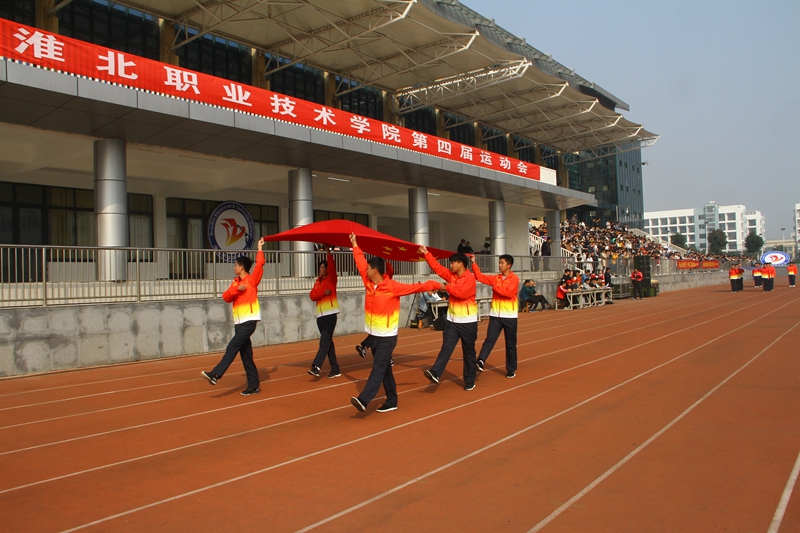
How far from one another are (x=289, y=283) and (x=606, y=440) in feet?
35.2

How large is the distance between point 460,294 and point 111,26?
17.1 metres

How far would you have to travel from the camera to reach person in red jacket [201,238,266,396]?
8328 millimetres

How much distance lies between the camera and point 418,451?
5699mm

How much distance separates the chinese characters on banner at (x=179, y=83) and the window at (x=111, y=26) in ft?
23.3

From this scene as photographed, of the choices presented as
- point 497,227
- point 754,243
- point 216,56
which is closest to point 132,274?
point 216,56

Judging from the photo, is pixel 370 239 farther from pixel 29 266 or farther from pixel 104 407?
pixel 29 266

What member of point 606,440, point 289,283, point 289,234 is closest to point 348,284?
point 289,283

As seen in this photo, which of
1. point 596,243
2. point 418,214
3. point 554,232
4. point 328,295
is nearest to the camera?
point 328,295

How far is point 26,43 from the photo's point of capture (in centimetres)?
1164

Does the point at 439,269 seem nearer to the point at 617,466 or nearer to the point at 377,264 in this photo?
the point at 377,264

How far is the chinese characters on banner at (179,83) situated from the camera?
11.8m

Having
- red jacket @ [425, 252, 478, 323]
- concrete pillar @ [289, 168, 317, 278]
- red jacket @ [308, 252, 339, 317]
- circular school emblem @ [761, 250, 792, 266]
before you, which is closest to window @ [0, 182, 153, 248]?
concrete pillar @ [289, 168, 317, 278]

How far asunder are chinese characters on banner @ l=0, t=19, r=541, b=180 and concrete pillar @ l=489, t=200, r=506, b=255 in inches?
285

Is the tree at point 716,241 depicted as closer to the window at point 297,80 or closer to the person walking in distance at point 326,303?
the window at point 297,80
